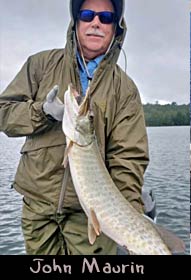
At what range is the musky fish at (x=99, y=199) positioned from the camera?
5.76 ft

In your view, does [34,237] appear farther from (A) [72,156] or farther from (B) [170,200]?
(B) [170,200]

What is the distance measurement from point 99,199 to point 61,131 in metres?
0.39

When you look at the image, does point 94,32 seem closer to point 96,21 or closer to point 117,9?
point 96,21

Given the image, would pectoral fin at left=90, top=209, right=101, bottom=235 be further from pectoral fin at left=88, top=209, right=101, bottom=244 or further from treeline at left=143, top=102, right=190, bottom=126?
treeline at left=143, top=102, right=190, bottom=126

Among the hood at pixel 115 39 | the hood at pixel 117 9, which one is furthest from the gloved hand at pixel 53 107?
the hood at pixel 117 9

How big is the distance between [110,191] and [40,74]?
26.6 inches

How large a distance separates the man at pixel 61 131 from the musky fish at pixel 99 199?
0.31 ft

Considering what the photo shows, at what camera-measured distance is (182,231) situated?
5180mm

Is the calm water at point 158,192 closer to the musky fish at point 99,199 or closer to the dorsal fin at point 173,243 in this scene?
the musky fish at point 99,199

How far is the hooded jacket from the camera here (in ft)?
6.25

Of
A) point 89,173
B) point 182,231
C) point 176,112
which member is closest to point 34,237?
point 89,173

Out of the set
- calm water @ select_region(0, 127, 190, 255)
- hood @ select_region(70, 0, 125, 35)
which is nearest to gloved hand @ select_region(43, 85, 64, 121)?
hood @ select_region(70, 0, 125, 35)

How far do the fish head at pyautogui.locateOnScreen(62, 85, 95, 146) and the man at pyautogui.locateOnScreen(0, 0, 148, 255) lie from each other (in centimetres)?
6
